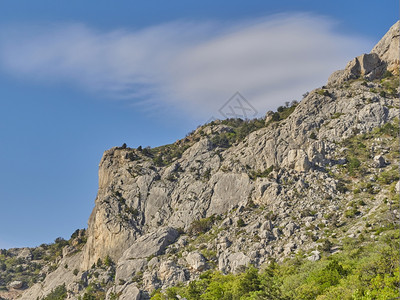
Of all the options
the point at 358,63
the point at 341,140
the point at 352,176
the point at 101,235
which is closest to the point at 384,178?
the point at 352,176

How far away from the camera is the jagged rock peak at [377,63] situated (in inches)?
5321

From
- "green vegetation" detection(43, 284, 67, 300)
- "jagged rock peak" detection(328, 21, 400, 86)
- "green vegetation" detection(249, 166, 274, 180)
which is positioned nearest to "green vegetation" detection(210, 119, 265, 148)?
"green vegetation" detection(249, 166, 274, 180)

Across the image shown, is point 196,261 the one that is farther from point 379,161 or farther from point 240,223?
point 379,161

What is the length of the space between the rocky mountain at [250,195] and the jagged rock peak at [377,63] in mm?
314

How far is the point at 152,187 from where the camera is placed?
132000 millimetres

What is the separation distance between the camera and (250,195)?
115 m

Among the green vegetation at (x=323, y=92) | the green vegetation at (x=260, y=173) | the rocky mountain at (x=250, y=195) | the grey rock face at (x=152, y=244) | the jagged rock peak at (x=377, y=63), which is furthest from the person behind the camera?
the jagged rock peak at (x=377, y=63)

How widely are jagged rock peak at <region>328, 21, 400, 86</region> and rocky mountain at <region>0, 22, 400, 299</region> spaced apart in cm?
31

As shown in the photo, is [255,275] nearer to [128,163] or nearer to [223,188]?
[223,188]

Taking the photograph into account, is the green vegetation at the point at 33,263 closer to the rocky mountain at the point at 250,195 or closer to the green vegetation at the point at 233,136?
the rocky mountain at the point at 250,195

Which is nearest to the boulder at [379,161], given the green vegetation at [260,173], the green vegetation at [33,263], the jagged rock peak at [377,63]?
the green vegetation at [260,173]

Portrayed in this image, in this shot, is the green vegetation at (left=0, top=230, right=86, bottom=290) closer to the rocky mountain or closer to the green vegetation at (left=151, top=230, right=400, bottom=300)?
the rocky mountain

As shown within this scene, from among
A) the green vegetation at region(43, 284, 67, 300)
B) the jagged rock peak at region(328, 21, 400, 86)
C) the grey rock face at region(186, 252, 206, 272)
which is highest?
the jagged rock peak at region(328, 21, 400, 86)

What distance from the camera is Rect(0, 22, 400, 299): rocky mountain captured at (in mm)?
99188
